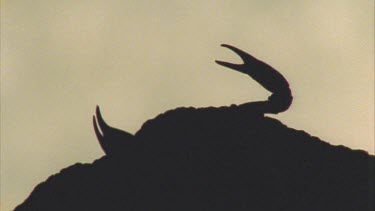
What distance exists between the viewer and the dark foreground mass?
186 inches

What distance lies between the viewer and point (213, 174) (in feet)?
15.9

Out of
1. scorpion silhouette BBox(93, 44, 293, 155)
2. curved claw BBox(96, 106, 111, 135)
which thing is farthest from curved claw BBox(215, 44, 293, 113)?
curved claw BBox(96, 106, 111, 135)

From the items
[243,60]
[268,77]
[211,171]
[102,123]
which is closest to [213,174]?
[211,171]

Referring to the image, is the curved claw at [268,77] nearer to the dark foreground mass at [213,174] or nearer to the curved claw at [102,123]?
the dark foreground mass at [213,174]

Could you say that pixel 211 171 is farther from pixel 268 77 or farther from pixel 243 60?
pixel 243 60

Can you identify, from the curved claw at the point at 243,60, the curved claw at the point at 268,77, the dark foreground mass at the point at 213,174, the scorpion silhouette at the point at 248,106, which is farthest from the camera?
the curved claw at the point at 243,60

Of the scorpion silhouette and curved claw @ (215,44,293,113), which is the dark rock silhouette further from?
curved claw @ (215,44,293,113)

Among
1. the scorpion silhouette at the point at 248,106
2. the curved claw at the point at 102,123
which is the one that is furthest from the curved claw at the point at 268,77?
the curved claw at the point at 102,123

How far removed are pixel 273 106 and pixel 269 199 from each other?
1.49 m

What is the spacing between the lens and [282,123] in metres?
5.42

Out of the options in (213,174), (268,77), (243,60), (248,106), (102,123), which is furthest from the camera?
(243,60)

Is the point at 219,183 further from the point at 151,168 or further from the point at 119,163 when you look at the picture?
the point at 119,163

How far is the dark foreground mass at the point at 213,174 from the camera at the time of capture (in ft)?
15.5

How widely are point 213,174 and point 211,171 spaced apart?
0.13 ft
